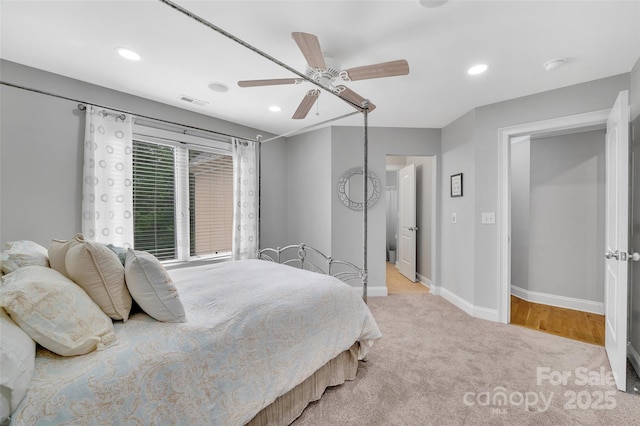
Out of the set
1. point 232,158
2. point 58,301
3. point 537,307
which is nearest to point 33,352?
point 58,301

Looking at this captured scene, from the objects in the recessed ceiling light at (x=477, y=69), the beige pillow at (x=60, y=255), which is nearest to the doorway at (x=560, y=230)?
the recessed ceiling light at (x=477, y=69)

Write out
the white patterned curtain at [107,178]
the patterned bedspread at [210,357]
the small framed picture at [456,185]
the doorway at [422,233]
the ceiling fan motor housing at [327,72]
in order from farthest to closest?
the doorway at [422,233], the small framed picture at [456,185], the white patterned curtain at [107,178], the ceiling fan motor housing at [327,72], the patterned bedspread at [210,357]

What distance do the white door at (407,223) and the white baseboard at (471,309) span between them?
109cm

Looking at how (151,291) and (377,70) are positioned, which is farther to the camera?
(377,70)

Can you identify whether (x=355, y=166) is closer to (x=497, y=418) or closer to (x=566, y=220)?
(x=566, y=220)

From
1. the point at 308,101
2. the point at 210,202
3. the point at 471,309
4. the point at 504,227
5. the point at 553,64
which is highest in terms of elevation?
the point at 553,64

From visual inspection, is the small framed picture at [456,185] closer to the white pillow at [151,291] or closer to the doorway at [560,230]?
the doorway at [560,230]

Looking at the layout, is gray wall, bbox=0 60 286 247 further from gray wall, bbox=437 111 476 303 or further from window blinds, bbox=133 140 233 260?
gray wall, bbox=437 111 476 303

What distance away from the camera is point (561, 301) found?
356 centimetres

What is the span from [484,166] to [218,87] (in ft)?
10.1

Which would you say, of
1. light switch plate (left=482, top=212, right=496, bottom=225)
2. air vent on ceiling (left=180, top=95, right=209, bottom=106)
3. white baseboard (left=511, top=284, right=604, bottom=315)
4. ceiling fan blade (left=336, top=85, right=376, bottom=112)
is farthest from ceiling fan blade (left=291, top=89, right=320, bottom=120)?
white baseboard (left=511, top=284, right=604, bottom=315)

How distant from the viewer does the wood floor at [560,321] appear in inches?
109

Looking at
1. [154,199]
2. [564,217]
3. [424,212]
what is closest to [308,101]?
[154,199]

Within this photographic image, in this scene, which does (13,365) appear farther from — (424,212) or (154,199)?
(424,212)
